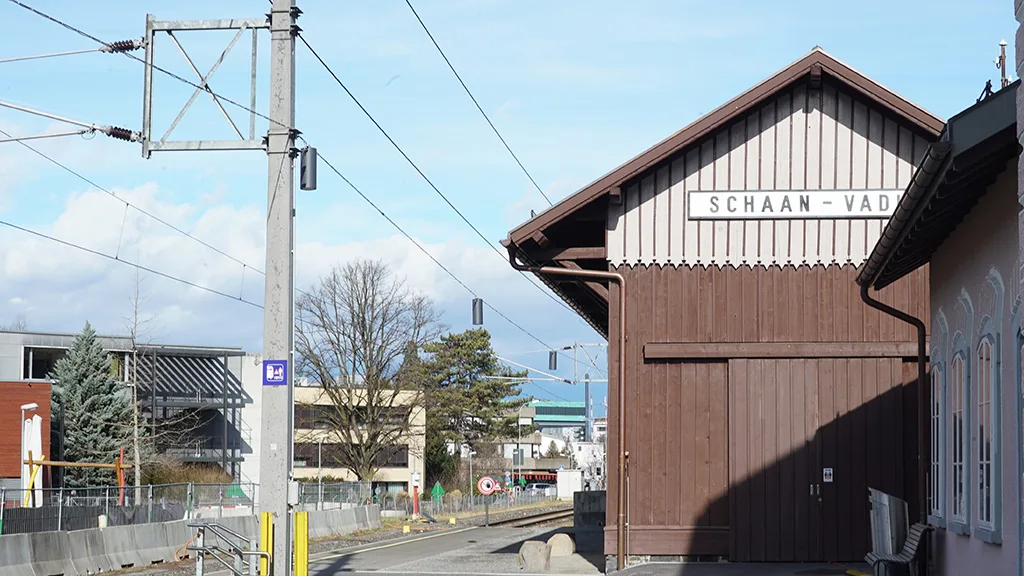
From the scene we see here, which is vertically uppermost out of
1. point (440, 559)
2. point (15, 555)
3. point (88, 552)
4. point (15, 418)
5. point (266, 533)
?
point (15, 418)

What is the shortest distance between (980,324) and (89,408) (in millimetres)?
49883

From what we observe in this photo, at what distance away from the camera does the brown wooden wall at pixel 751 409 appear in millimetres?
19578

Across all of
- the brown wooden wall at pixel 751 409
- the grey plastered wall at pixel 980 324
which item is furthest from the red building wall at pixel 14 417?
the grey plastered wall at pixel 980 324

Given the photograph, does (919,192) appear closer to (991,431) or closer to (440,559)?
(991,431)

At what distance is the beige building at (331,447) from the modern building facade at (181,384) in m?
3.66

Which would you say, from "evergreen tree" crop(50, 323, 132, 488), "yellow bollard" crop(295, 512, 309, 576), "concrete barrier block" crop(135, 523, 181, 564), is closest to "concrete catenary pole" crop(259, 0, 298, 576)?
"yellow bollard" crop(295, 512, 309, 576)

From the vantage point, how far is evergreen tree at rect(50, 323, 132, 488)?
5438 centimetres

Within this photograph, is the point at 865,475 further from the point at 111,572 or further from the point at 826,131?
the point at 111,572

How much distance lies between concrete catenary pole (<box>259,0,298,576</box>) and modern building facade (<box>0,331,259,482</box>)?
44.2 metres

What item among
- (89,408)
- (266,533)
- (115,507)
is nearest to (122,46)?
(266,533)

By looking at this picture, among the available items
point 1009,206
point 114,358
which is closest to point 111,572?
point 1009,206

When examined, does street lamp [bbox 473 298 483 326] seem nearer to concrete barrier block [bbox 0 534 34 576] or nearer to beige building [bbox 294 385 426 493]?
concrete barrier block [bbox 0 534 34 576]

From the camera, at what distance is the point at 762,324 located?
2009 centimetres

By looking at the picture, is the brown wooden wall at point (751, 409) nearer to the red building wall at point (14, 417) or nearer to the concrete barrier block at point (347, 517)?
the concrete barrier block at point (347, 517)
